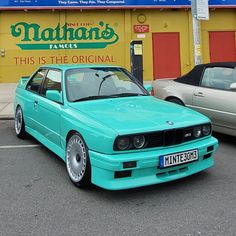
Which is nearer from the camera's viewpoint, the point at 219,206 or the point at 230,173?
the point at 219,206

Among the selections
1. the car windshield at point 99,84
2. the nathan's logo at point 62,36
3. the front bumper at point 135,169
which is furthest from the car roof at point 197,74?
the nathan's logo at point 62,36

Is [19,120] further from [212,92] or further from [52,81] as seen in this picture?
[212,92]

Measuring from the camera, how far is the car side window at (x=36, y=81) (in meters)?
5.95

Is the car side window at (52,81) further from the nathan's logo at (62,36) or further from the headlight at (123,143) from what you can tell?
the nathan's logo at (62,36)

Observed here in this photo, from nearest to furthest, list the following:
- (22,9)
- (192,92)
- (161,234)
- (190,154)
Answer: (161,234) < (190,154) < (192,92) < (22,9)

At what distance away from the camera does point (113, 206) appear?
3.74 meters

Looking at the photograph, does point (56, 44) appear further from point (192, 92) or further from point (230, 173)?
point (230, 173)

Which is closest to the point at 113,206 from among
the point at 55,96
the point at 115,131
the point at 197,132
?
the point at 115,131

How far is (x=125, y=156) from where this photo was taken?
3.76 meters

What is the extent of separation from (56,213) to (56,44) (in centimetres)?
1254

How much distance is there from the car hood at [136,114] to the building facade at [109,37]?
10.9 m

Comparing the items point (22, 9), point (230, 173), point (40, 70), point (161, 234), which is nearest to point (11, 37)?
point (22, 9)

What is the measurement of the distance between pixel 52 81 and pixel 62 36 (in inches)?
405

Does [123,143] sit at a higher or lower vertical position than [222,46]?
lower
